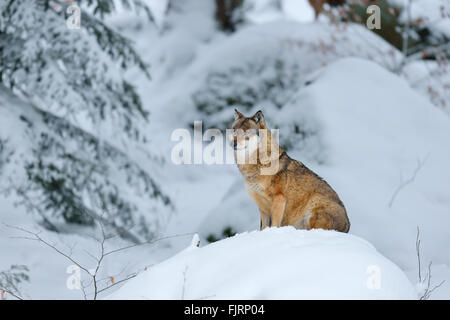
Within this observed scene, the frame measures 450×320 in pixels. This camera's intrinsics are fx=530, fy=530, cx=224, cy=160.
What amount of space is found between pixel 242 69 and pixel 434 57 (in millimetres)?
4657

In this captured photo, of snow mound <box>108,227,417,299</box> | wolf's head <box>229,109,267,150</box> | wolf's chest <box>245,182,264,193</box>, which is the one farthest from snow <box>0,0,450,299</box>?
wolf's head <box>229,109,267,150</box>

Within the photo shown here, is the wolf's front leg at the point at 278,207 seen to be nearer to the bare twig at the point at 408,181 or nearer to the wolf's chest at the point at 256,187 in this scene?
the wolf's chest at the point at 256,187

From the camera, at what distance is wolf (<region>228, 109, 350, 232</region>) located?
432 cm

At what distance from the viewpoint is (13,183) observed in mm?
6254

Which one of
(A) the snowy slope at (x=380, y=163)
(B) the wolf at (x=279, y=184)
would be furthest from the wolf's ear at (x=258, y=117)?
(A) the snowy slope at (x=380, y=163)

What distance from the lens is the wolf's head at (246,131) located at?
14.2 feet

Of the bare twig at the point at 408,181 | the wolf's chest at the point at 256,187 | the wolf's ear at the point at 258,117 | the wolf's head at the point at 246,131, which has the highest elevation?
the wolf's ear at the point at 258,117

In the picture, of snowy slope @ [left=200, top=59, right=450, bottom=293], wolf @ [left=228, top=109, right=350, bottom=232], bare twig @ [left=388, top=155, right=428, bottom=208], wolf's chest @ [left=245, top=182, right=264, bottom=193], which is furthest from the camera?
bare twig @ [left=388, top=155, right=428, bottom=208]

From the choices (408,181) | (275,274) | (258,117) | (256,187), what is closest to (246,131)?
(258,117)

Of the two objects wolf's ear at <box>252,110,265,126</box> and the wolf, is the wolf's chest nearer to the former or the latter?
the wolf

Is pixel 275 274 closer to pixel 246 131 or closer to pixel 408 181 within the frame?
pixel 246 131

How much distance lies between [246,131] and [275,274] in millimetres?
1743

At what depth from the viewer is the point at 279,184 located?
4426 millimetres
